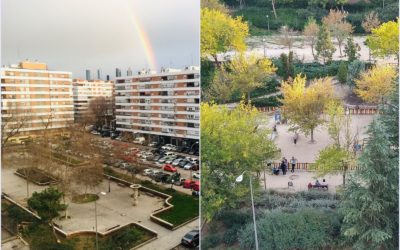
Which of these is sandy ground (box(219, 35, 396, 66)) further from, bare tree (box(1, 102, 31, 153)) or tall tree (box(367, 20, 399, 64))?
bare tree (box(1, 102, 31, 153))

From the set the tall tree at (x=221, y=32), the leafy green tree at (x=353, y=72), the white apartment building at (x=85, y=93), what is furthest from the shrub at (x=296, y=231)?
the white apartment building at (x=85, y=93)

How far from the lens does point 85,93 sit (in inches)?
200

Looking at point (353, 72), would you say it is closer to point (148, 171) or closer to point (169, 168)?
point (169, 168)

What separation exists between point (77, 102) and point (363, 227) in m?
3.52

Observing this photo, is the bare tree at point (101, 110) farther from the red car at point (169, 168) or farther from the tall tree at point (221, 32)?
the tall tree at point (221, 32)

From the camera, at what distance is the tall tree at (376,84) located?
480 cm

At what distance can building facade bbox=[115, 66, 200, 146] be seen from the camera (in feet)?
16.9

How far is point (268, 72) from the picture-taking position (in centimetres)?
515

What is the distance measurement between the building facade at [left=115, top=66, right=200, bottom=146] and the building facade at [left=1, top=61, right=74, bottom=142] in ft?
2.06

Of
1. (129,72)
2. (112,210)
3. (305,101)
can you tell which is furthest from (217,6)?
(112,210)

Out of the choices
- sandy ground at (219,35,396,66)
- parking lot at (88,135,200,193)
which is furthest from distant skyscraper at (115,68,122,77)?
sandy ground at (219,35,396,66)

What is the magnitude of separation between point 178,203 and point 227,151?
33.6 inches

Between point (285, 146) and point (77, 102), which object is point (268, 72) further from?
point (77, 102)

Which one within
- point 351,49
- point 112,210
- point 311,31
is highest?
point 311,31
